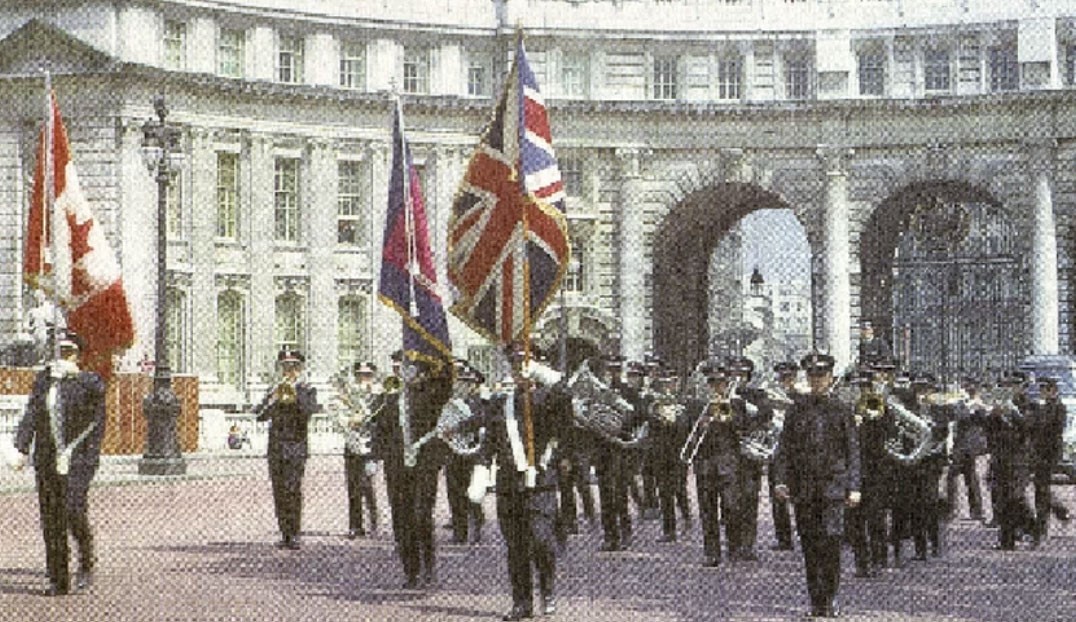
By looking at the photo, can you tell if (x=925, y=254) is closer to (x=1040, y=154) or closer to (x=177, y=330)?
(x=1040, y=154)

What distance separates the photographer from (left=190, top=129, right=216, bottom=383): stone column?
176 ft

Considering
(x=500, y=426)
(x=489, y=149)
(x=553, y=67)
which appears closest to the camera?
(x=500, y=426)

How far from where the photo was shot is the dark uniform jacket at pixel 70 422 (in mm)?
16125

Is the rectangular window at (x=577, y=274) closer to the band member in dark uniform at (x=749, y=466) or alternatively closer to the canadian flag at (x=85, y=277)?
the band member in dark uniform at (x=749, y=466)

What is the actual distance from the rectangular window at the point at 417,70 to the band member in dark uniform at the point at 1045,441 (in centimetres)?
3757

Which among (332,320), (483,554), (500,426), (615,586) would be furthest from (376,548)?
(332,320)

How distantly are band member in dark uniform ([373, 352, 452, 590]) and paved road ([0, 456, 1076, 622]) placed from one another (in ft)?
1.25

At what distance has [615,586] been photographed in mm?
17531

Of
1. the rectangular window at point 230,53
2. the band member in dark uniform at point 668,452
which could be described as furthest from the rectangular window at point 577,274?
the band member in dark uniform at point 668,452

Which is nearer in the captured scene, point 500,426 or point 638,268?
point 500,426

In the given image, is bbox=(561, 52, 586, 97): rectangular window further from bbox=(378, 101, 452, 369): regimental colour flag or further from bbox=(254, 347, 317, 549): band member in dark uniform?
bbox=(378, 101, 452, 369): regimental colour flag

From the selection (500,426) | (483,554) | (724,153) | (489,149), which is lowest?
(483,554)

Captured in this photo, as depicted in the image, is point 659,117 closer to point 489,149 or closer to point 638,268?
point 638,268

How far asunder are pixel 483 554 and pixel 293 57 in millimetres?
37259
